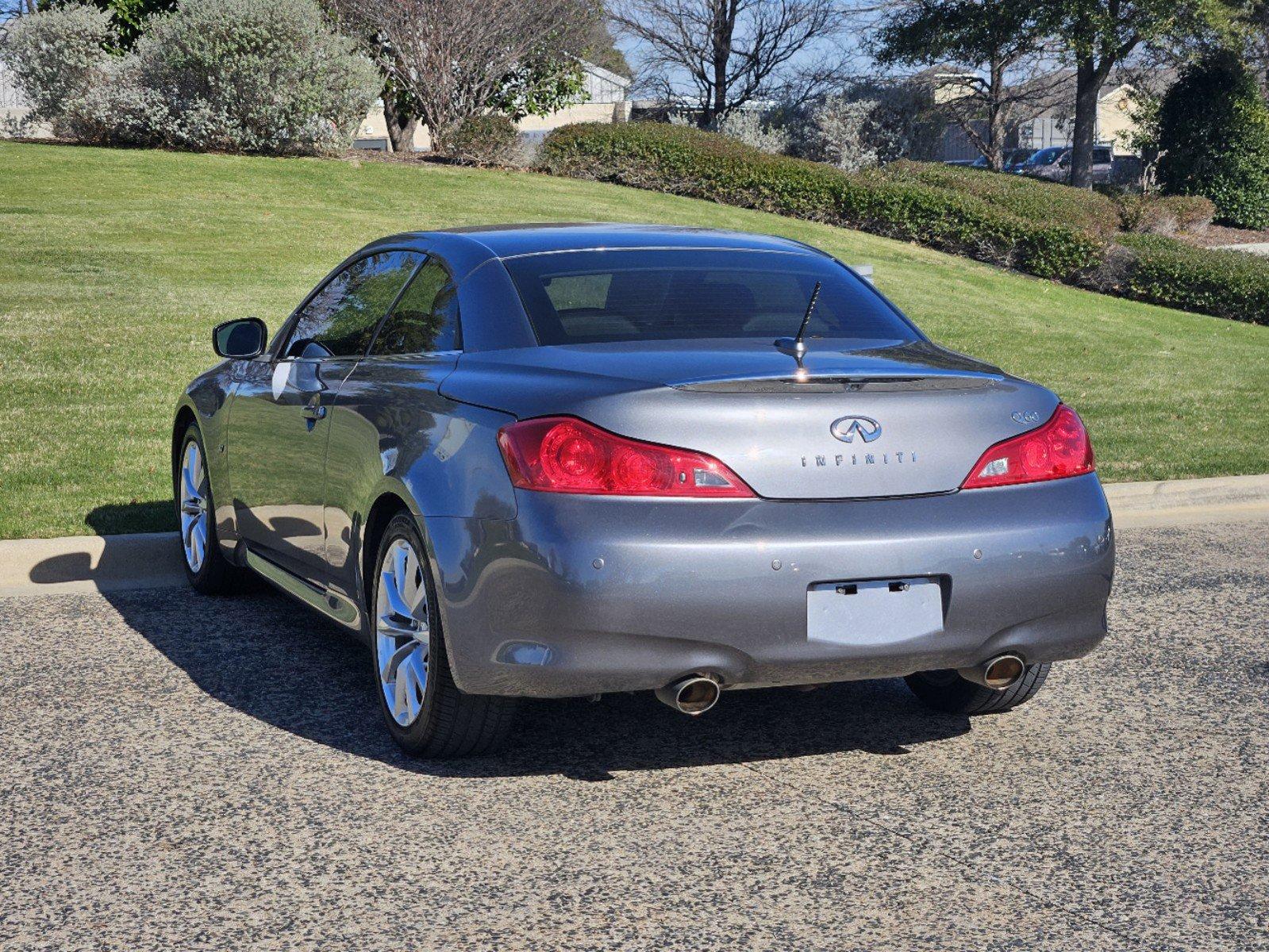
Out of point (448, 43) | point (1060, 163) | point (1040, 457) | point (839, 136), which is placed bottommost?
point (1040, 457)

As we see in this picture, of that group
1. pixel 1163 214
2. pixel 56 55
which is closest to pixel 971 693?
pixel 56 55

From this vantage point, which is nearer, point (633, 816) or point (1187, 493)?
point (633, 816)

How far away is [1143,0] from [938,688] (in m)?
31.0

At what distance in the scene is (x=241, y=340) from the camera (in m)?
6.08

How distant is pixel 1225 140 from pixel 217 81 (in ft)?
78.1

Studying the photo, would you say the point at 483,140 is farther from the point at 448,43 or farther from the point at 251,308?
the point at 251,308

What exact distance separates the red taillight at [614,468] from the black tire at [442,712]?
0.55m

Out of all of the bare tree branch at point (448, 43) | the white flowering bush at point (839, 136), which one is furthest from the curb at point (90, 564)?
the white flowering bush at point (839, 136)

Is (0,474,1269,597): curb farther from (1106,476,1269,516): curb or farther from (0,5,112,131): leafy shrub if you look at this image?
(0,5,112,131): leafy shrub

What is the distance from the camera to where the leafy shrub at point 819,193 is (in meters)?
23.4

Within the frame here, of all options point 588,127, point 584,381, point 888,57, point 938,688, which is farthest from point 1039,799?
point 888,57

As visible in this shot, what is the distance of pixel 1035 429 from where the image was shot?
4.22 m

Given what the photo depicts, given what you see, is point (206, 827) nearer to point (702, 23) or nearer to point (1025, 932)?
point (1025, 932)

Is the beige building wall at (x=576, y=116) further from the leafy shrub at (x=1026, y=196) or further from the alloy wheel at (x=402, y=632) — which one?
the alloy wheel at (x=402, y=632)
